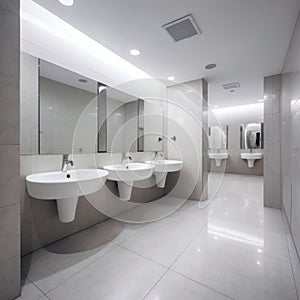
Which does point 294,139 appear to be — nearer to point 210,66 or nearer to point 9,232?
point 210,66

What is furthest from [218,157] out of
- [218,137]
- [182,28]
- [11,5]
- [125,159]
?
[11,5]

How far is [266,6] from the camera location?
1462mm

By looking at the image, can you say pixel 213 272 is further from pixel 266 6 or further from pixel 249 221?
pixel 266 6

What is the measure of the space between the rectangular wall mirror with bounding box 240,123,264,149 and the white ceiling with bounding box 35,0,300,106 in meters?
2.96

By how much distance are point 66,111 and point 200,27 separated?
1673 mm

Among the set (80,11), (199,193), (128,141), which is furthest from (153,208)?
(80,11)

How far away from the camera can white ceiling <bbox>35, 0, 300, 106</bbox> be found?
1.47m

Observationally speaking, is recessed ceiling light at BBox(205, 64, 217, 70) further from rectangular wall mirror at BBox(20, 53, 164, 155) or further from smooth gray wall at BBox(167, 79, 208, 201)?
rectangular wall mirror at BBox(20, 53, 164, 155)

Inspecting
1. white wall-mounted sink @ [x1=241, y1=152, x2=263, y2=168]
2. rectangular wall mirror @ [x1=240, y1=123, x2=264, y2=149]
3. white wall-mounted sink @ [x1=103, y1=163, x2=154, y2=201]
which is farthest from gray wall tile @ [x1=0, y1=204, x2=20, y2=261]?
rectangular wall mirror @ [x1=240, y1=123, x2=264, y2=149]

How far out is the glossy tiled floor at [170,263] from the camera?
1147 millimetres

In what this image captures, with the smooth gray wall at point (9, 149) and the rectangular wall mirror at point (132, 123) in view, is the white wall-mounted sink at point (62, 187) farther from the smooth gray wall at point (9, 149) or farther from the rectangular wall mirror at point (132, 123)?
the rectangular wall mirror at point (132, 123)

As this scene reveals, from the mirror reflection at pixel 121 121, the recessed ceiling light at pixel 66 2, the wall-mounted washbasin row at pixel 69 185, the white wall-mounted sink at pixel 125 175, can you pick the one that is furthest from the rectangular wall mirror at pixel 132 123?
the recessed ceiling light at pixel 66 2

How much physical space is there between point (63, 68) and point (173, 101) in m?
2.06

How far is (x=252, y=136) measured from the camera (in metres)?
5.38
